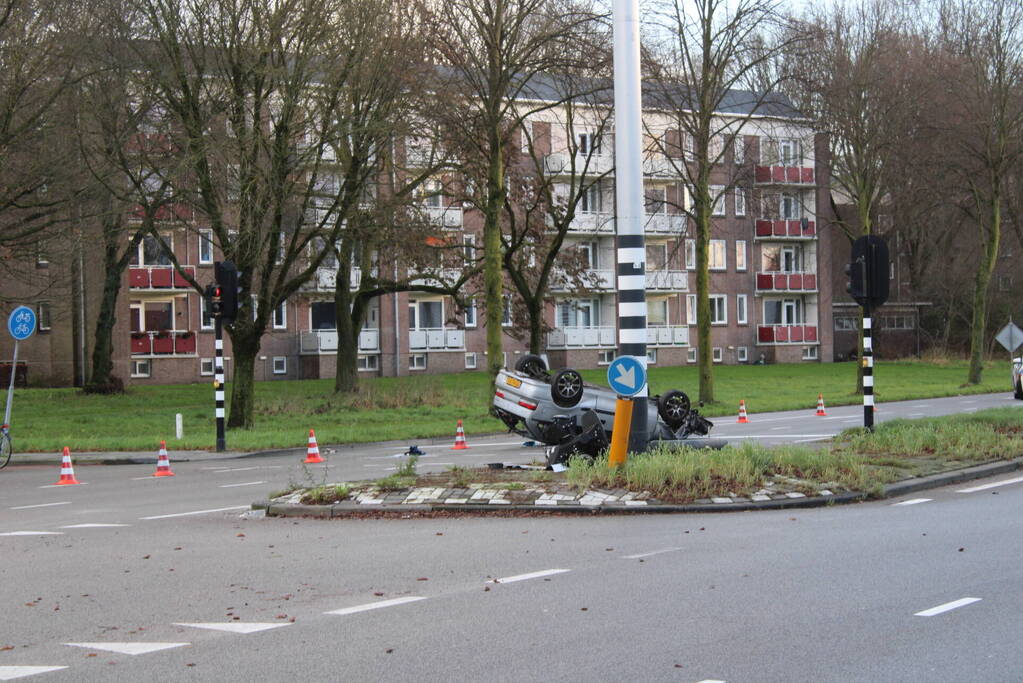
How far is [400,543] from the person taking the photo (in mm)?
10359

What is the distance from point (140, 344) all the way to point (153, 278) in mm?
2991

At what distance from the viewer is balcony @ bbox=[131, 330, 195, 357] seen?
52906 mm

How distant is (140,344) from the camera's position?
52938 mm

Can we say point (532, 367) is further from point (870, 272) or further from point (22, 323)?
point (22, 323)

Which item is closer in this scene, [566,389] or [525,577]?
[525,577]

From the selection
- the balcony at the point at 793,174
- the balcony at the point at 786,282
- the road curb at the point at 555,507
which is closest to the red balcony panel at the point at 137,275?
the balcony at the point at 793,174

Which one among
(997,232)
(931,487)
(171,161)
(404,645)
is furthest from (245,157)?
(997,232)

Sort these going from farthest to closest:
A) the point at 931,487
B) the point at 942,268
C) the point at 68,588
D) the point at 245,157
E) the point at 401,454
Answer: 1. the point at 942,268
2. the point at 245,157
3. the point at 401,454
4. the point at 931,487
5. the point at 68,588

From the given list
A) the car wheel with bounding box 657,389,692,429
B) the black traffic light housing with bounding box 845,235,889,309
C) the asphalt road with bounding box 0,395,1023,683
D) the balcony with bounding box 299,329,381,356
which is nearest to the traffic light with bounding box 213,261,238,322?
the car wheel with bounding box 657,389,692,429

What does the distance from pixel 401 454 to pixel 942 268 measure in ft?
174

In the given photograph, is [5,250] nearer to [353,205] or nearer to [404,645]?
[353,205]

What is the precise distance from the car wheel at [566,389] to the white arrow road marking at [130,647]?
486 inches

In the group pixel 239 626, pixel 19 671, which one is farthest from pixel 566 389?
pixel 19 671

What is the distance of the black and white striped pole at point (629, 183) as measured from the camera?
44.7ft
